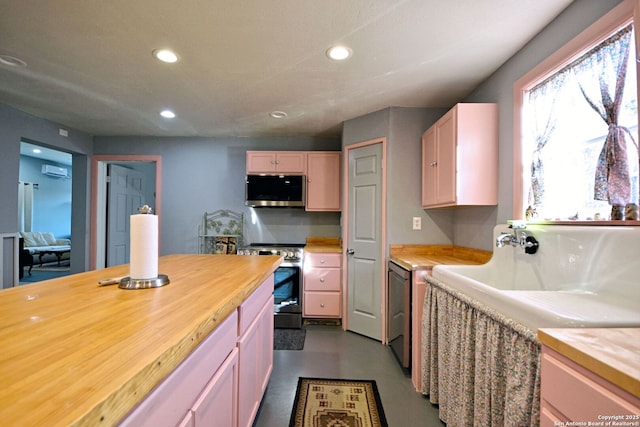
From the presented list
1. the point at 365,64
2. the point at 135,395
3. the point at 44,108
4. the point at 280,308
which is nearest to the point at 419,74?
the point at 365,64

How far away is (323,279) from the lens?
10.7 feet

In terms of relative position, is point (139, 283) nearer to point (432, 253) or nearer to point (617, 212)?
point (617, 212)

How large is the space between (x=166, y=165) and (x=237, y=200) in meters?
1.12

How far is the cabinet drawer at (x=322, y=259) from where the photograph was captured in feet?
10.7

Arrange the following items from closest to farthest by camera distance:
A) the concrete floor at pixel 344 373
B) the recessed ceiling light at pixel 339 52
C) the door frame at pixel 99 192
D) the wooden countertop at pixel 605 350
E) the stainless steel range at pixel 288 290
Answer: the wooden countertop at pixel 605 350 → the concrete floor at pixel 344 373 → the recessed ceiling light at pixel 339 52 → the stainless steel range at pixel 288 290 → the door frame at pixel 99 192

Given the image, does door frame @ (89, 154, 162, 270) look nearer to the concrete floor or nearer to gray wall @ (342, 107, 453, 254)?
the concrete floor

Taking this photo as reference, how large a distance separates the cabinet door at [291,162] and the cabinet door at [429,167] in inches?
59.6

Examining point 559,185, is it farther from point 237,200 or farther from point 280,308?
point 237,200

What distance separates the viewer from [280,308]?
3205mm

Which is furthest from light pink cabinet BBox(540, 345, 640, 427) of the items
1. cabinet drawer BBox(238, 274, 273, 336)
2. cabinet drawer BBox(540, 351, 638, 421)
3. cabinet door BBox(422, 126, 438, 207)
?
cabinet door BBox(422, 126, 438, 207)

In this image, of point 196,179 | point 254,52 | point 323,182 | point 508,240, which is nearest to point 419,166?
point 323,182

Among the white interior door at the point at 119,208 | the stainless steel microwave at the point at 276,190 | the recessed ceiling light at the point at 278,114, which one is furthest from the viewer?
the white interior door at the point at 119,208

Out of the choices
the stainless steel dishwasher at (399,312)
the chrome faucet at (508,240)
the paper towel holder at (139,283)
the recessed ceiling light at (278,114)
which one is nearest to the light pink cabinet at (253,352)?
Result: the paper towel holder at (139,283)

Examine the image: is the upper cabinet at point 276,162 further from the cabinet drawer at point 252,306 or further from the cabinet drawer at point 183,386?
the cabinet drawer at point 183,386
